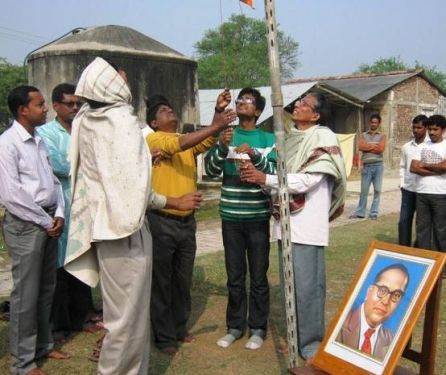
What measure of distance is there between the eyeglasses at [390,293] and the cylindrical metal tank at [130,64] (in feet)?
26.3

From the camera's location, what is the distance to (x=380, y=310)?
2803 millimetres

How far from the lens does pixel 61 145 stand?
4.00 m

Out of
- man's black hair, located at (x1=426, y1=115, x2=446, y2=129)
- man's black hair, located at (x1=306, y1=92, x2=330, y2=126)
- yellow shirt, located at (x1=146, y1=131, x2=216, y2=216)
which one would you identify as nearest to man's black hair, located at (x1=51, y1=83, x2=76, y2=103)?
yellow shirt, located at (x1=146, y1=131, x2=216, y2=216)

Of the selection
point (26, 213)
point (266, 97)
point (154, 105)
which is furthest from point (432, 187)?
point (266, 97)

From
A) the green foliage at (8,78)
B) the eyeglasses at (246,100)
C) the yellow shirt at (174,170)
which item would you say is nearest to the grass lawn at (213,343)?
the yellow shirt at (174,170)

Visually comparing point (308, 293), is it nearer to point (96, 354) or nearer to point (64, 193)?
point (96, 354)

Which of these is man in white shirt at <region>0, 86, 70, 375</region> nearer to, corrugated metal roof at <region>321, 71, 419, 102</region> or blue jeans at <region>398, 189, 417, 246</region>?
blue jeans at <region>398, 189, 417, 246</region>

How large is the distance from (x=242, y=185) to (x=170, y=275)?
87cm

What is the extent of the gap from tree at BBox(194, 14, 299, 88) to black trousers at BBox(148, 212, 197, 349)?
44.3 inches

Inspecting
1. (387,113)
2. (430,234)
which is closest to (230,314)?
(430,234)

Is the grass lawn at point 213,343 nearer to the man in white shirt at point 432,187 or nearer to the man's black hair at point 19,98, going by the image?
the man in white shirt at point 432,187

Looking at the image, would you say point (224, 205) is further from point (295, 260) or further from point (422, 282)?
point (422, 282)

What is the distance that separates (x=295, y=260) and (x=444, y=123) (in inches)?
133

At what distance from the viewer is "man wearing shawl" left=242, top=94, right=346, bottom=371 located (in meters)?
3.43
